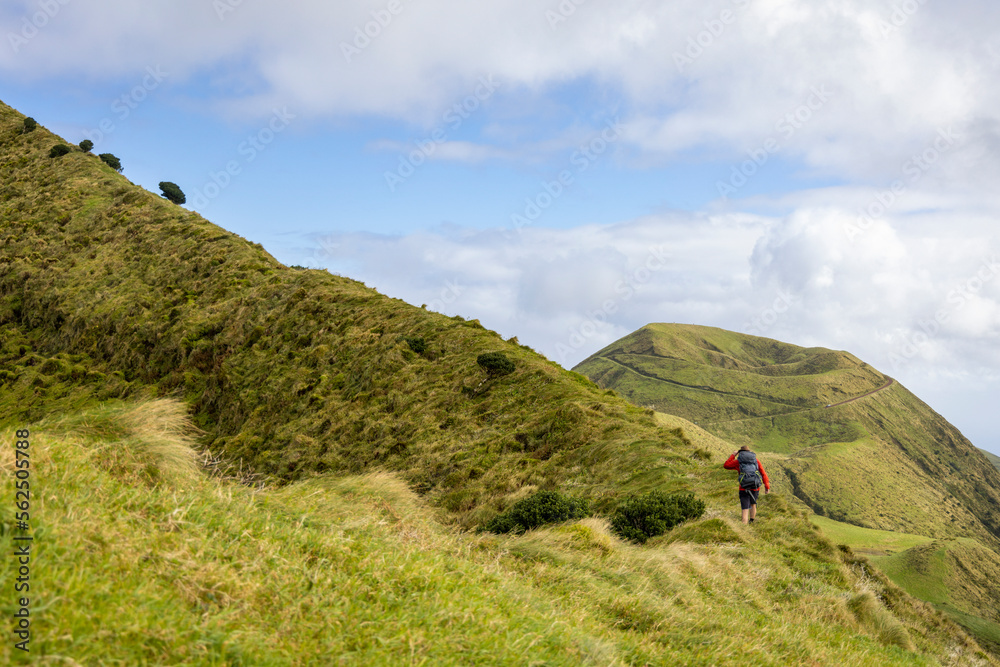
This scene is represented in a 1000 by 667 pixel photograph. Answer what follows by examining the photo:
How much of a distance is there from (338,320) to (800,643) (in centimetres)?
2749

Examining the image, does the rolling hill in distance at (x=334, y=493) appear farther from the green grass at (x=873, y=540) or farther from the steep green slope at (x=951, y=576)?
the green grass at (x=873, y=540)

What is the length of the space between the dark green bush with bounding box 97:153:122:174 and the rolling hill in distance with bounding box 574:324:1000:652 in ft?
272

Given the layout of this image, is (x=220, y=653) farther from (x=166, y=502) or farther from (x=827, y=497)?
(x=827, y=497)

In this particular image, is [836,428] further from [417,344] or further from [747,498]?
[747,498]

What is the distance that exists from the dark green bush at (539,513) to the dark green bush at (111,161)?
6638 centimetres

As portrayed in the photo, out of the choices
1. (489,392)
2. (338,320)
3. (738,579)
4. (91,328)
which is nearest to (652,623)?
(738,579)

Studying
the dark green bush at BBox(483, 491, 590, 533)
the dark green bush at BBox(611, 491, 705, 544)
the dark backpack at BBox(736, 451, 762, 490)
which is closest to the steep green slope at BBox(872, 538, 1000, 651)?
the dark backpack at BBox(736, 451, 762, 490)

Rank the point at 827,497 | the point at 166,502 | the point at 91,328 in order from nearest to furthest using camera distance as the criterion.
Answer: the point at 166,502
the point at 91,328
the point at 827,497

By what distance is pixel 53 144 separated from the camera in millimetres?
58969

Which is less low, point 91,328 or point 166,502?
point 91,328

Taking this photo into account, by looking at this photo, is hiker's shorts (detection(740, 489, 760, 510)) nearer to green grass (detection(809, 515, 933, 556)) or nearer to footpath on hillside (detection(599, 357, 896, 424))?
green grass (detection(809, 515, 933, 556))

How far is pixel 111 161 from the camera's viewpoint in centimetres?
5991

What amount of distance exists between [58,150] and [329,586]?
234ft

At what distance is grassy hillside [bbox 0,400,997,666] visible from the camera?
3590 mm
